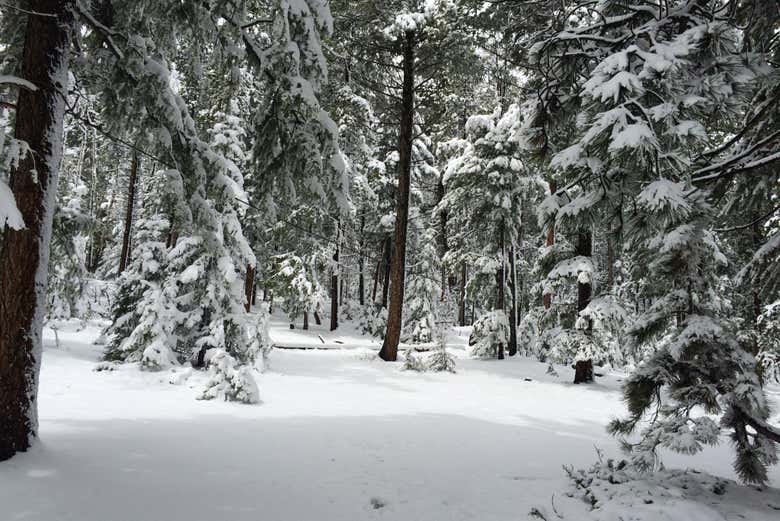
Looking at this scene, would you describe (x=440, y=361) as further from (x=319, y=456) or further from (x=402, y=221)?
(x=319, y=456)

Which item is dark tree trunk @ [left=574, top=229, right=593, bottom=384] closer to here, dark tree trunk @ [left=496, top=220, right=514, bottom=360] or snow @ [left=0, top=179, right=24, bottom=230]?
dark tree trunk @ [left=496, top=220, right=514, bottom=360]

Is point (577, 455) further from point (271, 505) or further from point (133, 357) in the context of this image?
point (133, 357)

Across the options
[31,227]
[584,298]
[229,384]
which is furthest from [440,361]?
[31,227]

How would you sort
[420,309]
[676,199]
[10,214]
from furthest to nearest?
1. [420,309]
2. [676,199]
3. [10,214]

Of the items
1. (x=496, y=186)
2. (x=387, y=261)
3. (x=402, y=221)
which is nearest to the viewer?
(x=402, y=221)

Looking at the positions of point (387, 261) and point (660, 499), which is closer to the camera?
point (660, 499)

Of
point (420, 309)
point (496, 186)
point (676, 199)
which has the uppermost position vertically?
point (496, 186)

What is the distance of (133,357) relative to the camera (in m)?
10.1

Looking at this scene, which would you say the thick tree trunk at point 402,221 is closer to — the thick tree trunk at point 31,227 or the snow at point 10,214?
the thick tree trunk at point 31,227

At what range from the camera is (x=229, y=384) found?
8.38 metres

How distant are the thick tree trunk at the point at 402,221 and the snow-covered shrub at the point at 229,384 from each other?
6.30 meters

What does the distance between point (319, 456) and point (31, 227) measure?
12.5 feet

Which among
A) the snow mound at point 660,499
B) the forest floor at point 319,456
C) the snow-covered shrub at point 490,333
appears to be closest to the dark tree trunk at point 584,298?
the forest floor at point 319,456

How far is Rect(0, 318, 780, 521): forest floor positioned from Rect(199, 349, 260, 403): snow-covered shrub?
0.28m
